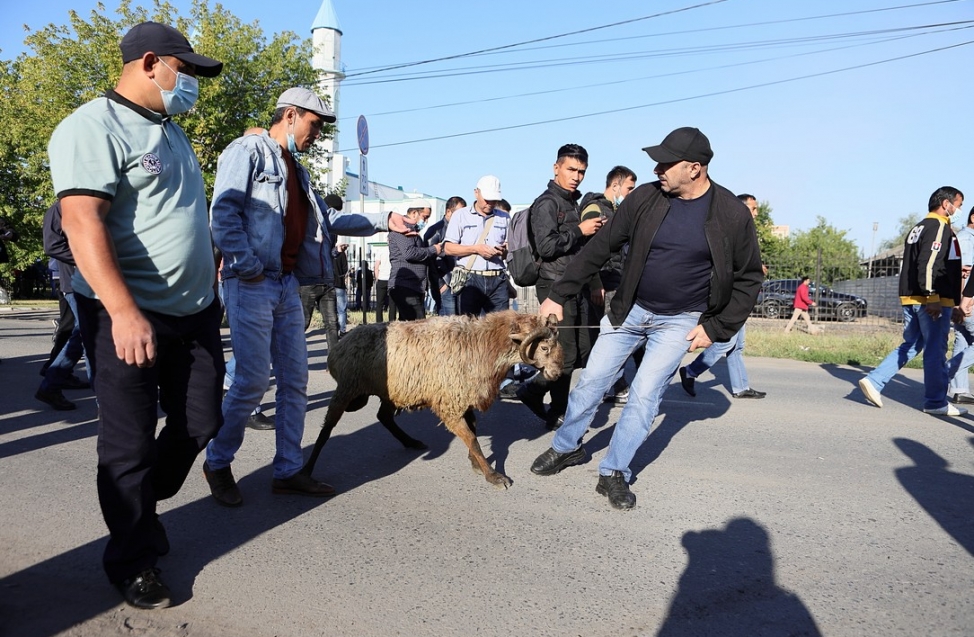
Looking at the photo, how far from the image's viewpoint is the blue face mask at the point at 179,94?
10.0 ft

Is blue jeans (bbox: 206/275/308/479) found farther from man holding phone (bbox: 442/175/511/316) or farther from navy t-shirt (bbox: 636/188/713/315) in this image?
man holding phone (bbox: 442/175/511/316)

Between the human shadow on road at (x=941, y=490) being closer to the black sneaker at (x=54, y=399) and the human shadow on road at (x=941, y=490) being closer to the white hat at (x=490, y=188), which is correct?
the white hat at (x=490, y=188)

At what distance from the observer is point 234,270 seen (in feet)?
13.0

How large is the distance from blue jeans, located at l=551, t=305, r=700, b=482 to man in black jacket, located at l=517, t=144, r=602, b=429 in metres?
1.09

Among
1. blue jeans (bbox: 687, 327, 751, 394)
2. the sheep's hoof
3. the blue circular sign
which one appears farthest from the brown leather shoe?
the blue circular sign

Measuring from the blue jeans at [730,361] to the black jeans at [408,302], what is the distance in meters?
3.48

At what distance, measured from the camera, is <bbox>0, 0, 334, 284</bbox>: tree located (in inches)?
875

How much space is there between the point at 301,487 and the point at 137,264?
2.03m

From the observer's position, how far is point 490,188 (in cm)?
787

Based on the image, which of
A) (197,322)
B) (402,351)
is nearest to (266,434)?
(402,351)

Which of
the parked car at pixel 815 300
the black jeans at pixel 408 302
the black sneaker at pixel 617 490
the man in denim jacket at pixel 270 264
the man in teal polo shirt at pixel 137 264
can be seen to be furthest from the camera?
the parked car at pixel 815 300

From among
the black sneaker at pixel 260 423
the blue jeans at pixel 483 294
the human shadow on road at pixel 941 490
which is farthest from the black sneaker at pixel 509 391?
the human shadow on road at pixel 941 490

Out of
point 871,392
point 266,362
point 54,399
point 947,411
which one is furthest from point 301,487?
point 947,411

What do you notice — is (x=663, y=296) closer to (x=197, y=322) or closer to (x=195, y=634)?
(x=197, y=322)
